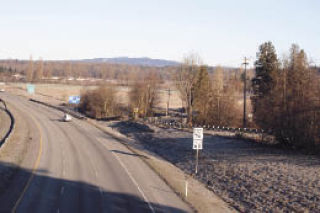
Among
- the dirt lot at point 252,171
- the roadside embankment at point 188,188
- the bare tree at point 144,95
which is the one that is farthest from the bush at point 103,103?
the roadside embankment at point 188,188

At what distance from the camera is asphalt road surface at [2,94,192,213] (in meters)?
18.6

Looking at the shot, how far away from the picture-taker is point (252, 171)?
89.0 ft

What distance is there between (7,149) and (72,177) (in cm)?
1251

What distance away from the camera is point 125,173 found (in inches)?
1036

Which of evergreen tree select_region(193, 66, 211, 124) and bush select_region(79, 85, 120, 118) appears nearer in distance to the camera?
evergreen tree select_region(193, 66, 211, 124)

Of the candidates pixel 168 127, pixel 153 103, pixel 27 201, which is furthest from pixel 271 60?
pixel 27 201

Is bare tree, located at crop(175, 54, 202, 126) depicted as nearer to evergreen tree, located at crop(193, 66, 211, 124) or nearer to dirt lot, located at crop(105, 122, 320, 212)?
evergreen tree, located at crop(193, 66, 211, 124)

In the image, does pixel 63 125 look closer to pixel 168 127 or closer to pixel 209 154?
pixel 168 127

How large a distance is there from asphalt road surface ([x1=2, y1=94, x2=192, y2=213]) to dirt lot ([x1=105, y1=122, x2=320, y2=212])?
366cm

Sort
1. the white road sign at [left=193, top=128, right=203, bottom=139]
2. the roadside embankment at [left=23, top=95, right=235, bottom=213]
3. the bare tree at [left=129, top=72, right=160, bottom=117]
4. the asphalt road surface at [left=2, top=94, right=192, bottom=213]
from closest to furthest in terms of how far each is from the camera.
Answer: the asphalt road surface at [left=2, top=94, right=192, bottom=213] → the roadside embankment at [left=23, top=95, right=235, bottom=213] → the white road sign at [left=193, top=128, right=203, bottom=139] → the bare tree at [left=129, top=72, right=160, bottom=117]

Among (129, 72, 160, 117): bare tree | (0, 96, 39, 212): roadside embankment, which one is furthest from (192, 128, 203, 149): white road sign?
(129, 72, 160, 117): bare tree

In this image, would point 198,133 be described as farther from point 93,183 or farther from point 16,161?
point 16,161

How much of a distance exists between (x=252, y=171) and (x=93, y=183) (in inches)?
437

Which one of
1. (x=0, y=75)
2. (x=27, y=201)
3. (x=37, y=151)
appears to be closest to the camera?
(x=27, y=201)
